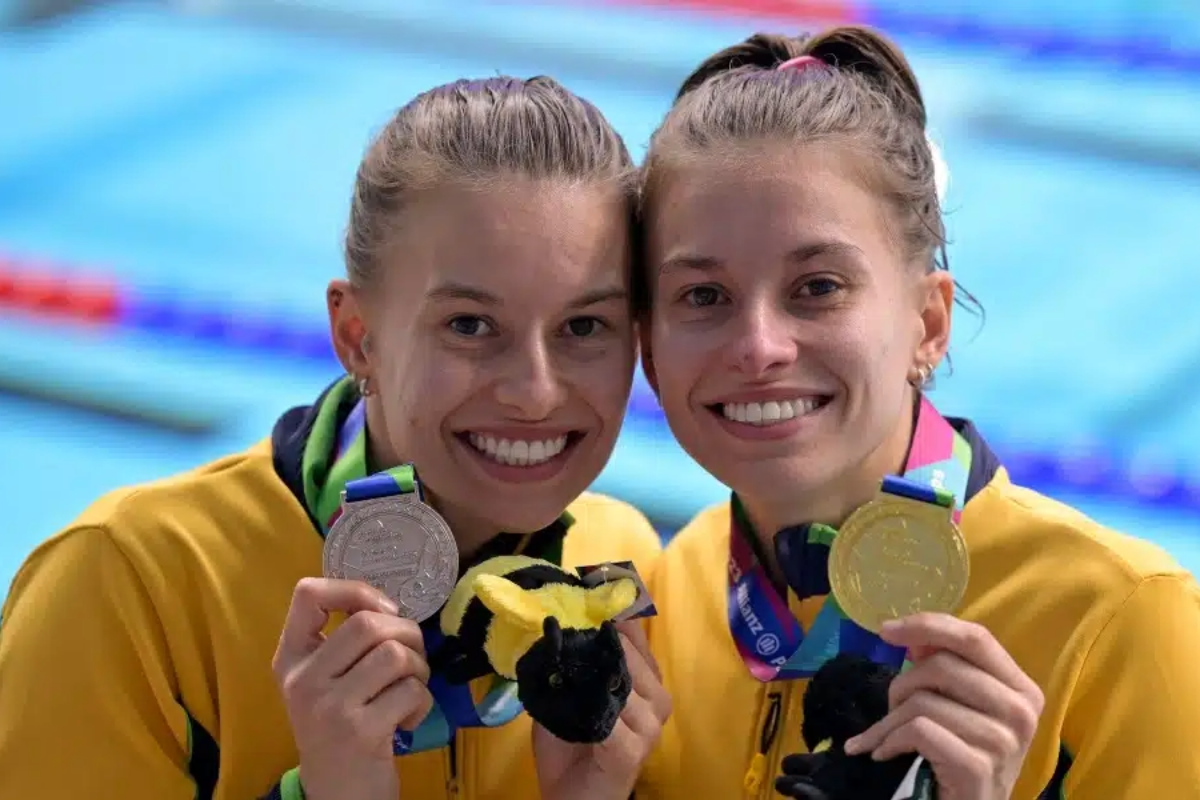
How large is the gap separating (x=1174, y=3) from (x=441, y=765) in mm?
7016

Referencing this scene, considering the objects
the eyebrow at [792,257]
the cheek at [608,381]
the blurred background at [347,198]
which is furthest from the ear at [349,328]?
the blurred background at [347,198]

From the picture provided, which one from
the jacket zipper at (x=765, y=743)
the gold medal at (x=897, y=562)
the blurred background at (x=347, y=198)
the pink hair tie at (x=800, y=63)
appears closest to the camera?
the gold medal at (x=897, y=562)

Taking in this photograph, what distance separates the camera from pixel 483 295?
221 cm

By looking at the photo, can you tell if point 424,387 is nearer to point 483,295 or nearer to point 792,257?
point 483,295

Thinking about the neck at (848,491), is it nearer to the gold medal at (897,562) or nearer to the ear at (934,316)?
the ear at (934,316)

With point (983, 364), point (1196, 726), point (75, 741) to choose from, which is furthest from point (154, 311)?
point (1196, 726)

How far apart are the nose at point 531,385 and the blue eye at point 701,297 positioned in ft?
0.70

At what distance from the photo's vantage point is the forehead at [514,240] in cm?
220

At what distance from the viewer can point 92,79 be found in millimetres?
7637

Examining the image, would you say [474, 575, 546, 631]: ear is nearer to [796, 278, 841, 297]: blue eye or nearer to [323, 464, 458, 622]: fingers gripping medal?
[323, 464, 458, 622]: fingers gripping medal

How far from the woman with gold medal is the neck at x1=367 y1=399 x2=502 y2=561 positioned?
324 mm

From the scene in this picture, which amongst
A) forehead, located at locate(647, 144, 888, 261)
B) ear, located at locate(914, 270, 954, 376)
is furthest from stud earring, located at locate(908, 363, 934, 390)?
forehead, located at locate(647, 144, 888, 261)

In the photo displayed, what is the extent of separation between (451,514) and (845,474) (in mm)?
561

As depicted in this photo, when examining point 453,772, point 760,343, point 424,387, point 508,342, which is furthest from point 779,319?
point 453,772
